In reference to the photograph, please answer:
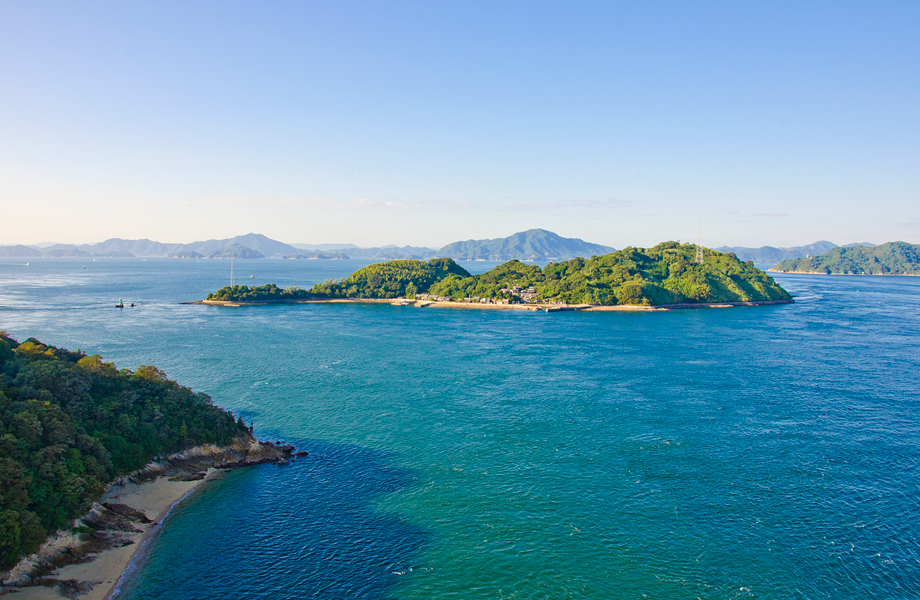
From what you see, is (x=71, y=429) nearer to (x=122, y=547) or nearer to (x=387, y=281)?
(x=122, y=547)

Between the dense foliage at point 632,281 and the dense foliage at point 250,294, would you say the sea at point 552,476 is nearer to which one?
the dense foliage at point 250,294

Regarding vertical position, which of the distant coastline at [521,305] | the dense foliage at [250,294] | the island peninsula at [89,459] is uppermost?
the dense foliage at [250,294]

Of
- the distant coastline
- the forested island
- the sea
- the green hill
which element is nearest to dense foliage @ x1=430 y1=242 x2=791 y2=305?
the green hill

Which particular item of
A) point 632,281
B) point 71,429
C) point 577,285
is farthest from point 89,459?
point 632,281

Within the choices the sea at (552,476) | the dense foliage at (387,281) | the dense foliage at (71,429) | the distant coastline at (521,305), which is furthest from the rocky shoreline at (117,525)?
the dense foliage at (387,281)

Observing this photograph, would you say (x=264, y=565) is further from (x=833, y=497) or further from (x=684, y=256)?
(x=684, y=256)

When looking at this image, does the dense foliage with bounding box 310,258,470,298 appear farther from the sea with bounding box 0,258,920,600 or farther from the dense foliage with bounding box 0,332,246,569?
the dense foliage with bounding box 0,332,246,569
